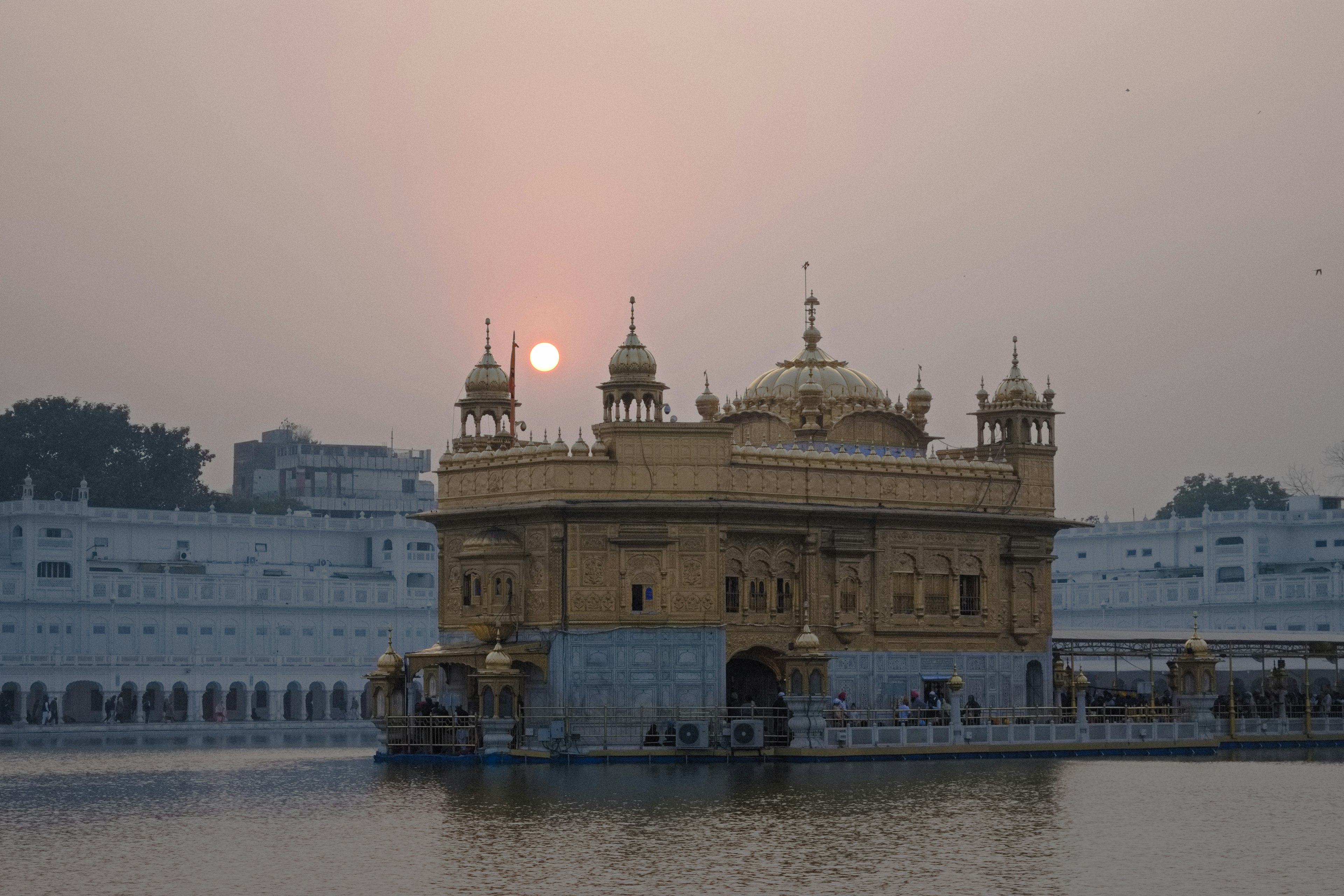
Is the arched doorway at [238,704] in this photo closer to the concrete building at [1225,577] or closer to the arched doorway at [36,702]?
the arched doorway at [36,702]

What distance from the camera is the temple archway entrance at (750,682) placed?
57.0 meters

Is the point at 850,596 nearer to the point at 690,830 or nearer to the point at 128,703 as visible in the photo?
the point at 690,830

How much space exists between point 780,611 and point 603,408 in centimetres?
660

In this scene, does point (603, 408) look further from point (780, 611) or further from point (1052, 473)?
point (1052, 473)

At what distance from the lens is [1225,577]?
126m

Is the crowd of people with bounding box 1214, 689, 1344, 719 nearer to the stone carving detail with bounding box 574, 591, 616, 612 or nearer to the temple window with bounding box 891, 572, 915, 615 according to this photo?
the temple window with bounding box 891, 572, 915, 615

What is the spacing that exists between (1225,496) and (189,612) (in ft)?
241

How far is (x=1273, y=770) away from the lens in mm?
50750

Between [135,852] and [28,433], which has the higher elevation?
[28,433]

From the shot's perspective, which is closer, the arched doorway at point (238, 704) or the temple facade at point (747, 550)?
the temple facade at point (747, 550)

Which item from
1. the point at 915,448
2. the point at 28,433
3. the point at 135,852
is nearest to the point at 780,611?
the point at 915,448

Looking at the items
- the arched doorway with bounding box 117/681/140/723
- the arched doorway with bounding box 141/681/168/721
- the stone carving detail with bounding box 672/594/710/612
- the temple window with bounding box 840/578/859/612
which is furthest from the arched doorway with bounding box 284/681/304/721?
the stone carving detail with bounding box 672/594/710/612

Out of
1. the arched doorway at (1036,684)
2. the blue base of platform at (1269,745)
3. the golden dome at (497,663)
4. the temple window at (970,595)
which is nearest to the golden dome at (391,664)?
the golden dome at (497,663)

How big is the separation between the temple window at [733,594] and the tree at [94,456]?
77.6 meters
